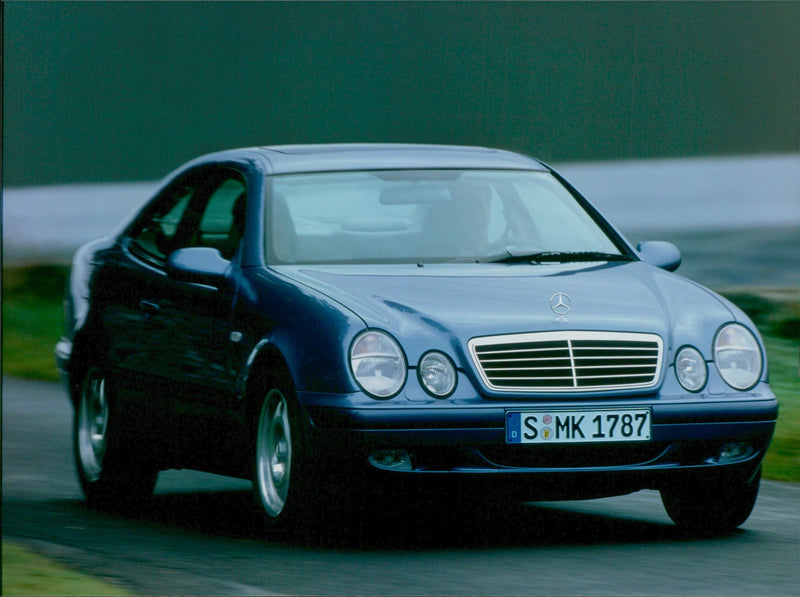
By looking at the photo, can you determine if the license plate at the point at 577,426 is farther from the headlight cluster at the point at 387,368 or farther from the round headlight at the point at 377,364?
the round headlight at the point at 377,364

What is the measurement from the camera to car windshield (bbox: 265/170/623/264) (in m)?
7.52

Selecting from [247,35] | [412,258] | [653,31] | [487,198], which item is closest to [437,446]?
[412,258]

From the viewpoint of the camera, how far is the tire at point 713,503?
718 centimetres

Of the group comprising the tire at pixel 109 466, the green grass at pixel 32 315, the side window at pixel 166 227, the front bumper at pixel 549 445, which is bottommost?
the green grass at pixel 32 315

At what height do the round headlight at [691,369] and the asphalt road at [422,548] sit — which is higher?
the round headlight at [691,369]

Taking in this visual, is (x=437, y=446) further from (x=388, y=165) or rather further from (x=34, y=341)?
(x=34, y=341)

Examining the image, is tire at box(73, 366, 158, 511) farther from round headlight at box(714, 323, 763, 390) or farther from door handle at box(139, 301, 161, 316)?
round headlight at box(714, 323, 763, 390)

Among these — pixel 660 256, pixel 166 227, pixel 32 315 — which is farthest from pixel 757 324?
pixel 32 315

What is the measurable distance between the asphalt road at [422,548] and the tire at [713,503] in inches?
3.8

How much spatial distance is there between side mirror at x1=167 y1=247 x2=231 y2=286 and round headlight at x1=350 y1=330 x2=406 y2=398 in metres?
1.06

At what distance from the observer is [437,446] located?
6523mm

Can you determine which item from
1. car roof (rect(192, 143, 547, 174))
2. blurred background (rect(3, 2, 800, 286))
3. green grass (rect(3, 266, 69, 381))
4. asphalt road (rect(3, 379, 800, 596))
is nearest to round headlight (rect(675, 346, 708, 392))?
asphalt road (rect(3, 379, 800, 596))

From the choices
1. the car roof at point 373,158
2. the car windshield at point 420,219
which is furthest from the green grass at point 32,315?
the car windshield at point 420,219

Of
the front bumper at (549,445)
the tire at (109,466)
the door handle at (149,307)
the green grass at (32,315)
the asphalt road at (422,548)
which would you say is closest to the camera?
the asphalt road at (422,548)
